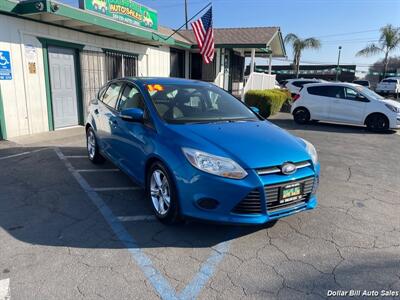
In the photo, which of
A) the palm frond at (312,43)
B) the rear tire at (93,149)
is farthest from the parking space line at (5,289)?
the palm frond at (312,43)

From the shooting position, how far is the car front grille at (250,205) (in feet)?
9.71

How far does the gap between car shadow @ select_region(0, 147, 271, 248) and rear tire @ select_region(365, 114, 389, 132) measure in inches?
343

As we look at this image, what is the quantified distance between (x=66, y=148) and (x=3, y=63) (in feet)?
8.26

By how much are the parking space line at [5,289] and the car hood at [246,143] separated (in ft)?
6.23

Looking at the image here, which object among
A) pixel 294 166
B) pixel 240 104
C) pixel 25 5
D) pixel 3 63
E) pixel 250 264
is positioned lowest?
pixel 250 264

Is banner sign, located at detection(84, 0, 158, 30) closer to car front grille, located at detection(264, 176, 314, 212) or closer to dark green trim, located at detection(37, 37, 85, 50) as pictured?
dark green trim, located at detection(37, 37, 85, 50)

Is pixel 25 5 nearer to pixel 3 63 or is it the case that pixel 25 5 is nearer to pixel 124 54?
pixel 3 63

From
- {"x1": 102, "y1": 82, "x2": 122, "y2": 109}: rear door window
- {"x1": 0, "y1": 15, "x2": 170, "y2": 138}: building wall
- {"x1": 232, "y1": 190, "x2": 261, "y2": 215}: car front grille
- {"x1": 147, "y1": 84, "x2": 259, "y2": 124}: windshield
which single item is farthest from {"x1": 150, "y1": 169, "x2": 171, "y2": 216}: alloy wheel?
{"x1": 0, "y1": 15, "x2": 170, "y2": 138}: building wall

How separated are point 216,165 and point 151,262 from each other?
1081 mm

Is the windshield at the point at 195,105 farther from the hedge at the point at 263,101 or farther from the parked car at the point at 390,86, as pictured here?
the parked car at the point at 390,86

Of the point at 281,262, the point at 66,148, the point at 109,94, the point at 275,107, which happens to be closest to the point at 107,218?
the point at 281,262

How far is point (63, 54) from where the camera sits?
353 inches

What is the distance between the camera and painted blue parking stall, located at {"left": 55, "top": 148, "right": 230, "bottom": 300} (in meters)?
2.56

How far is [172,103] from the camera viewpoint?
407 centimetres
